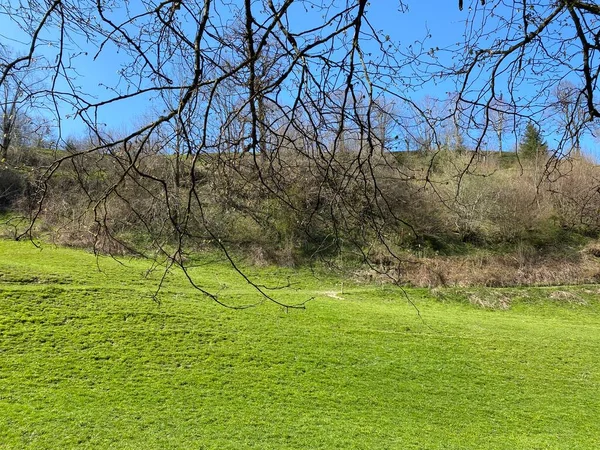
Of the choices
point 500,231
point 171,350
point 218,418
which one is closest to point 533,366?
point 218,418

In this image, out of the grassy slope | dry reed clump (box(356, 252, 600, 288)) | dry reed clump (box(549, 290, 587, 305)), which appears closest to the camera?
the grassy slope

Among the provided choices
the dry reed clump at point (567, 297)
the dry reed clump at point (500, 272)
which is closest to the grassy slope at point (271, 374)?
the dry reed clump at point (567, 297)

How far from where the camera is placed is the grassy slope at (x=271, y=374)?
4766 mm

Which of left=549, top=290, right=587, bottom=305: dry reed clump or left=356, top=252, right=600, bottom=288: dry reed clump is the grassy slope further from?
left=356, top=252, right=600, bottom=288: dry reed clump

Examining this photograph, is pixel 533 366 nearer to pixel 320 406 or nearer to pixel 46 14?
pixel 320 406

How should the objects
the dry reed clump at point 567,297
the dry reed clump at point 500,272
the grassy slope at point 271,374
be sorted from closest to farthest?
the grassy slope at point 271,374
the dry reed clump at point 567,297
the dry reed clump at point 500,272

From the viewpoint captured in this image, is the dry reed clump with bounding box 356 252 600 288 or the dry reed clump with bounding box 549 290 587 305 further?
the dry reed clump with bounding box 356 252 600 288

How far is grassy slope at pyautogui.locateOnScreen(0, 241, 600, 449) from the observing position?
477 cm

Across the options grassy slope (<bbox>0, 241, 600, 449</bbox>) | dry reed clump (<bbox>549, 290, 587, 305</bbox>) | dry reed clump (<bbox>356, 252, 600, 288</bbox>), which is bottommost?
grassy slope (<bbox>0, 241, 600, 449</bbox>)

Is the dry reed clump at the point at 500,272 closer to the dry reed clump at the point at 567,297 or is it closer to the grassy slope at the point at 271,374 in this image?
the dry reed clump at the point at 567,297

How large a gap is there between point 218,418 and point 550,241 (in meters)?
15.5

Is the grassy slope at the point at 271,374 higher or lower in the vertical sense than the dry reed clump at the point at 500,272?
lower

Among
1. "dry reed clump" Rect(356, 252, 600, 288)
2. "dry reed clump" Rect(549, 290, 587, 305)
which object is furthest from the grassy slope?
"dry reed clump" Rect(356, 252, 600, 288)

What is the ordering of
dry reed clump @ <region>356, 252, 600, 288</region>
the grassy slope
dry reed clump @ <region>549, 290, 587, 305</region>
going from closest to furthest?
the grassy slope → dry reed clump @ <region>549, 290, 587, 305</region> → dry reed clump @ <region>356, 252, 600, 288</region>
